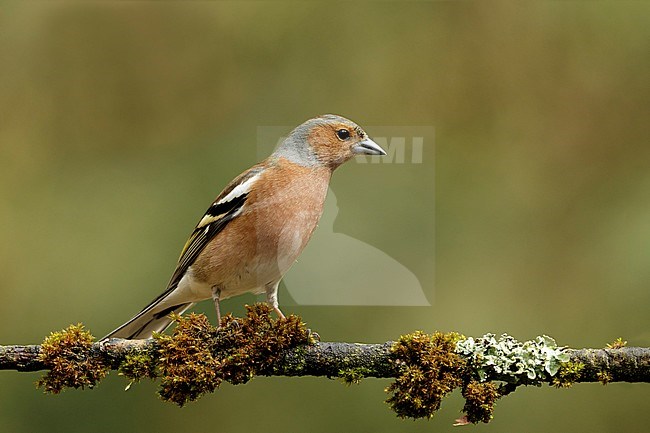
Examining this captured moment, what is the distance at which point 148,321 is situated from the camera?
342cm

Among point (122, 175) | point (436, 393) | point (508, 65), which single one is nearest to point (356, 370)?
point (436, 393)

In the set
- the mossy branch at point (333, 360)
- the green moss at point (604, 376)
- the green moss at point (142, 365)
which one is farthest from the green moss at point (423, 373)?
the green moss at point (142, 365)

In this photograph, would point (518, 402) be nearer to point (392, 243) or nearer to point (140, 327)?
point (392, 243)

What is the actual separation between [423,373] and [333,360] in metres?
0.30

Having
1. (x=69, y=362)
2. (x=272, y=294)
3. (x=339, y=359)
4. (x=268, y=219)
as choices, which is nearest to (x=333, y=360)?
(x=339, y=359)

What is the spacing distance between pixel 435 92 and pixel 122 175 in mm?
1621

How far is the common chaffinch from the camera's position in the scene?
3219 millimetres

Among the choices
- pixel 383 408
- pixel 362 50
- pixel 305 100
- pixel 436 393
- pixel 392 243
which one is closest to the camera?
pixel 436 393

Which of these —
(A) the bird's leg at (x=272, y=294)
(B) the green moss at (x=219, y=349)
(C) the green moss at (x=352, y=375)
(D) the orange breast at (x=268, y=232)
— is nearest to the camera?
(B) the green moss at (x=219, y=349)

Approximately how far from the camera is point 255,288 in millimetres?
3326

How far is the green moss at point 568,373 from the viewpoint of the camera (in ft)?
9.87

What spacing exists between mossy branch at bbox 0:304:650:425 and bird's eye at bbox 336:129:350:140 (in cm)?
66

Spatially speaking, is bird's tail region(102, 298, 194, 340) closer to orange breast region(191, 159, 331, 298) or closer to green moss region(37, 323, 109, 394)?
orange breast region(191, 159, 331, 298)

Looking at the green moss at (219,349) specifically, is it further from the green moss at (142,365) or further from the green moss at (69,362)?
the green moss at (69,362)
